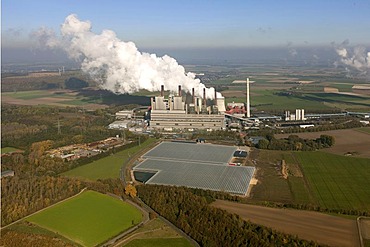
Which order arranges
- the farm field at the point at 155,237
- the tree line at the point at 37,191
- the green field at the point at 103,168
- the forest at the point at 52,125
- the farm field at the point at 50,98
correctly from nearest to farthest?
the farm field at the point at 155,237 < the tree line at the point at 37,191 < the green field at the point at 103,168 < the forest at the point at 52,125 < the farm field at the point at 50,98

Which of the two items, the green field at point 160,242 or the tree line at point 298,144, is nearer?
the green field at point 160,242

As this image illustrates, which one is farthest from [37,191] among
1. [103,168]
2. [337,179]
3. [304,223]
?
[337,179]

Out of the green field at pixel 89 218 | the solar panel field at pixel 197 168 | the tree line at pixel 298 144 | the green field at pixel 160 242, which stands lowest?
the green field at pixel 160 242

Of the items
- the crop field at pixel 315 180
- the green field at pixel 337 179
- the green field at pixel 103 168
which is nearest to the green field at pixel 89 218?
the green field at pixel 103 168

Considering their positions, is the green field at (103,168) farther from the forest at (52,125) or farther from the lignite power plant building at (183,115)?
the lignite power plant building at (183,115)

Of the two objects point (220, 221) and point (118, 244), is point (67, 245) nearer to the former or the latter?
point (118, 244)

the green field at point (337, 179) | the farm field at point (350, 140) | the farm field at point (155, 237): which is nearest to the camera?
the farm field at point (155, 237)

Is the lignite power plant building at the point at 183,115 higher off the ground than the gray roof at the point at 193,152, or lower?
higher
